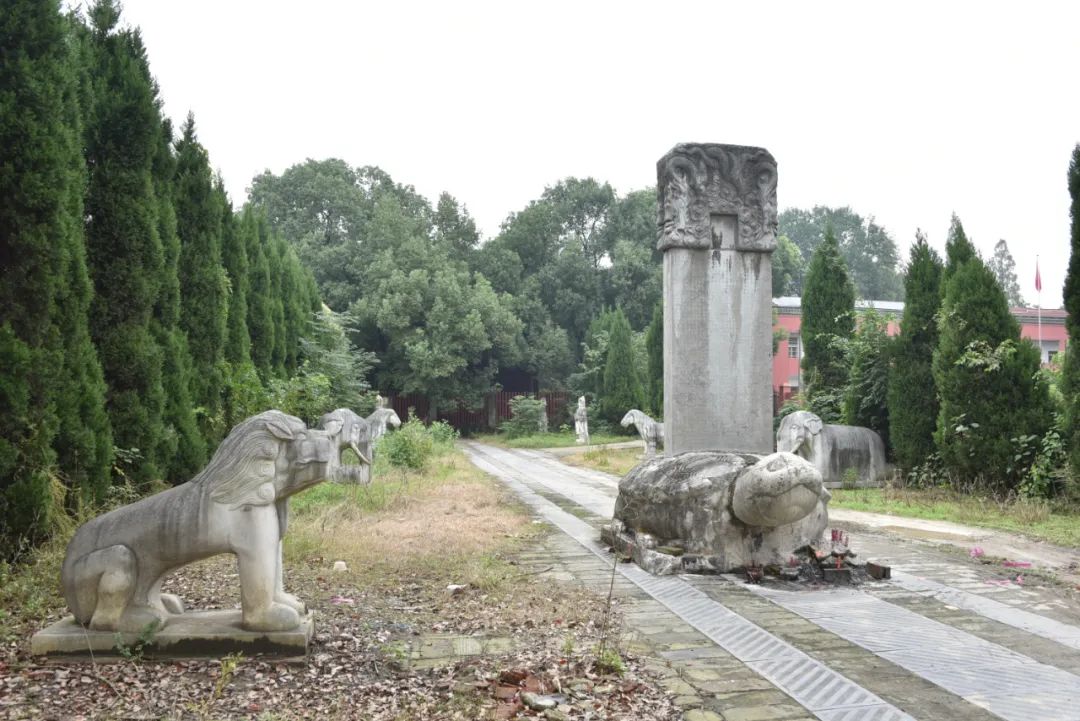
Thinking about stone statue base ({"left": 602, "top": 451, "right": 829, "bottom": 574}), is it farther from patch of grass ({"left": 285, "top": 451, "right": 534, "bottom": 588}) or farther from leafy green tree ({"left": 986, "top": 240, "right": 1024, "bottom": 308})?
leafy green tree ({"left": 986, "top": 240, "right": 1024, "bottom": 308})

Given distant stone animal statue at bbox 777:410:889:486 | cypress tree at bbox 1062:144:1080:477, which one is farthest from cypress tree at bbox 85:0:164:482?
cypress tree at bbox 1062:144:1080:477

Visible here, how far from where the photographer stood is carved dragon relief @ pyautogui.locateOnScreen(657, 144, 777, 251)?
7.55 m

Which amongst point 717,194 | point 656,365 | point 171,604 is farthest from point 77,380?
point 656,365

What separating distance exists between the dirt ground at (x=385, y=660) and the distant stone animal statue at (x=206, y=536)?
0.81 feet

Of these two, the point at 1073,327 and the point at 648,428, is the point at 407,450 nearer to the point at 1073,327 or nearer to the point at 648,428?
the point at 648,428

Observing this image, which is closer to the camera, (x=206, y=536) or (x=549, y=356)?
(x=206, y=536)

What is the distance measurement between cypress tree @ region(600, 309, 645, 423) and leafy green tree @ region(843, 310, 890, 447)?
55.7 ft

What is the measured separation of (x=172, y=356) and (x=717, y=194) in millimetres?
6539

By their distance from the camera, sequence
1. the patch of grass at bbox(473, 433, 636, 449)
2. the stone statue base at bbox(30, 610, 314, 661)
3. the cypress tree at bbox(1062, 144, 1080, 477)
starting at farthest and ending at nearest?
the patch of grass at bbox(473, 433, 636, 449) < the cypress tree at bbox(1062, 144, 1080, 477) < the stone statue base at bbox(30, 610, 314, 661)

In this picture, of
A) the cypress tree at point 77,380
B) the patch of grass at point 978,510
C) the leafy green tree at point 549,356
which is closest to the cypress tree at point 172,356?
the cypress tree at point 77,380

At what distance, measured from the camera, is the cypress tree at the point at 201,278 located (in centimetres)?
1088

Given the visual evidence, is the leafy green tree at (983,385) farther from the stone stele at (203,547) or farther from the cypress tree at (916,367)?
the stone stele at (203,547)

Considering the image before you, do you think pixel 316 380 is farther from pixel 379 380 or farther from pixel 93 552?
pixel 379 380

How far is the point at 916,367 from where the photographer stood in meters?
13.4
